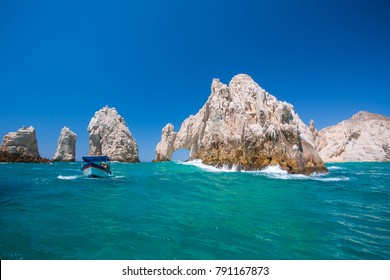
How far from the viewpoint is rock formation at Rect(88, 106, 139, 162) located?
90750mm

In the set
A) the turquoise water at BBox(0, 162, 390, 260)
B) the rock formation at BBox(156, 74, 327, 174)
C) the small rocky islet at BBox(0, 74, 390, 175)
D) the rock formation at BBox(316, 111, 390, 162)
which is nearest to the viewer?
the turquoise water at BBox(0, 162, 390, 260)

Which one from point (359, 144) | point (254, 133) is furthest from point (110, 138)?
point (359, 144)

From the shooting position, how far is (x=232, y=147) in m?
46.7

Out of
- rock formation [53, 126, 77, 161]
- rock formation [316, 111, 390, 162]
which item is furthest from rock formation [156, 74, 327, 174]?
rock formation [316, 111, 390, 162]

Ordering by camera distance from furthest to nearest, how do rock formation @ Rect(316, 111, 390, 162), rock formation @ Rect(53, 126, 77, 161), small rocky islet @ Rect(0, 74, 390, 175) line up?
rock formation @ Rect(316, 111, 390, 162) → rock formation @ Rect(53, 126, 77, 161) → small rocky islet @ Rect(0, 74, 390, 175)

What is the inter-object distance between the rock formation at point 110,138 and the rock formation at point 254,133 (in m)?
38.8

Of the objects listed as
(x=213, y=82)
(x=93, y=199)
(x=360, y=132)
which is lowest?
(x=93, y=199)

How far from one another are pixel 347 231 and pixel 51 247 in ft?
32.1

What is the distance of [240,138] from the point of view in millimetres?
45656

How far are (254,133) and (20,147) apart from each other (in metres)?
76.0

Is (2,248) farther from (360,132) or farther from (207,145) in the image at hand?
(360,132)

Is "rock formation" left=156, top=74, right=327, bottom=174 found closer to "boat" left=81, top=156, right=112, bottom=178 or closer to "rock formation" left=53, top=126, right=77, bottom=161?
"boat" left=81, top=156, right=112, bottom=178

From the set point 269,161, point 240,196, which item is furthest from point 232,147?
point 240,196
